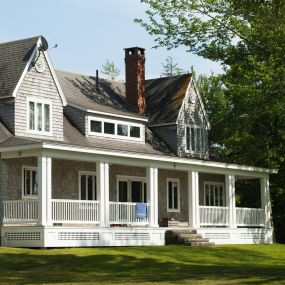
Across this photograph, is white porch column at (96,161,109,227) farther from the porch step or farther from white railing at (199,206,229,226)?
white railing at (199,206,229,226)

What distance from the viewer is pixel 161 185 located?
41.8 m

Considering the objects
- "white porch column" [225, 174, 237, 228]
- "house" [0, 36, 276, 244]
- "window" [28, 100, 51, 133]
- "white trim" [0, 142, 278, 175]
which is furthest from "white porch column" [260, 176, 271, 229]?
"window" [28, 100, 51, 133]

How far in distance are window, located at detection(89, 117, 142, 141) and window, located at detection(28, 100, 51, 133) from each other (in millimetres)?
2850

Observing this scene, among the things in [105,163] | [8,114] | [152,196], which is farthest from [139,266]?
[8,114]

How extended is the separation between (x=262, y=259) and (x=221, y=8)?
40.6 feet

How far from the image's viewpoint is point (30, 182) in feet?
114

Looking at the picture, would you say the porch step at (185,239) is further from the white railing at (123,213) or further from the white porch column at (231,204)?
the white porch column at (231,204)

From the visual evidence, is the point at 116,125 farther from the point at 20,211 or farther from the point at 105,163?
the point at 20,211

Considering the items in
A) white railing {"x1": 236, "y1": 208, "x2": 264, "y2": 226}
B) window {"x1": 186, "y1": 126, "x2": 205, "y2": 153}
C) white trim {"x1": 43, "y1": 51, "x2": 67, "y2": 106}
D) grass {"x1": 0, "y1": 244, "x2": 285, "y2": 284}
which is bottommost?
grass {"x1": 0, "y1": 244, "x2": 285, "y2": 284}

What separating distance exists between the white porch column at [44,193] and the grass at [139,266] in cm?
141

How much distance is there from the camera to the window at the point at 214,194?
4588cm

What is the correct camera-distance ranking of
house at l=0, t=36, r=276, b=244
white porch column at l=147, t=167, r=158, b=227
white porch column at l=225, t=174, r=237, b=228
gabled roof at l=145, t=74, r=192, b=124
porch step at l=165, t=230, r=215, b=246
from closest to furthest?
house at l=0, t=36, r=276, b=244
white porch column at l=147, t=167, r=158, b=227
porch step at l=165, t=230, r=215, b=246
white porch column at l=225, t=174, r=237, b=228
gabled roof at l=145, t=74, r=192, b=124

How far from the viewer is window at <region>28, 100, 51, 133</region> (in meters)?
34.9

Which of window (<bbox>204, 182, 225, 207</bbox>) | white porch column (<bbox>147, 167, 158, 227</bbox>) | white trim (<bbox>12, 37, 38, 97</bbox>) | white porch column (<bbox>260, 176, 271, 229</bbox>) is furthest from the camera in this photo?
window (<bbox>204, 182, 225, 207</bbox>)
